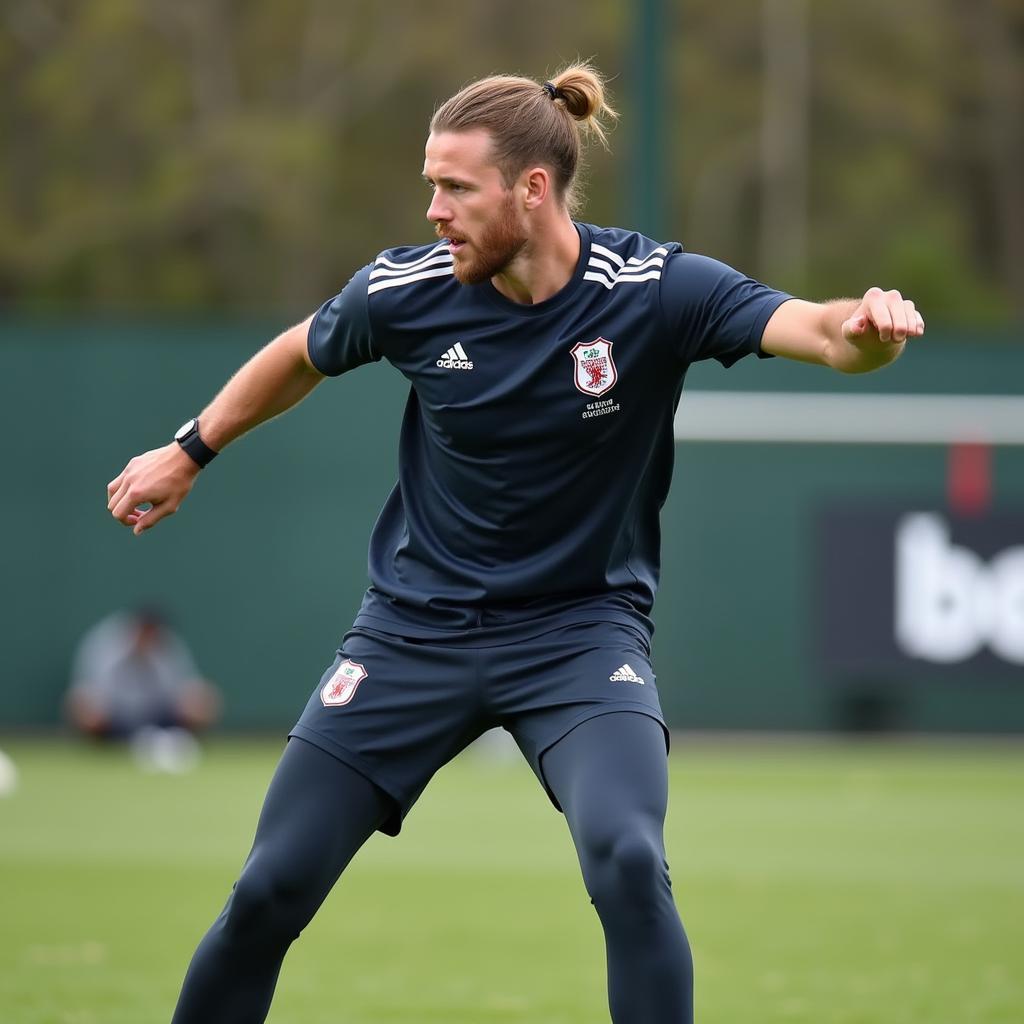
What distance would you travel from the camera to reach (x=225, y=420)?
5.09 m

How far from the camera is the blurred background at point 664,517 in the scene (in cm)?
821

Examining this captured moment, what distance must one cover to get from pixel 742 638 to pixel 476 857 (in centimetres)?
733

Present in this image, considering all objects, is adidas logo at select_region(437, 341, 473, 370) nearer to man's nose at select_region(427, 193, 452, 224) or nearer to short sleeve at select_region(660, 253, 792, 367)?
man's nose at select_region(427, 193, 452, 224)

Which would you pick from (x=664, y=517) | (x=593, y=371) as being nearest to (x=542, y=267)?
(x=593, y=371)

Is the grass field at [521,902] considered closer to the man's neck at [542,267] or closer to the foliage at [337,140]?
the man's neck at [542,267]

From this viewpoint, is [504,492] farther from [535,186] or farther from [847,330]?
[847,330]

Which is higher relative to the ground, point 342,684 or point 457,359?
point 457,359

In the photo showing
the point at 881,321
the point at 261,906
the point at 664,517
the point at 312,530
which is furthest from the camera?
the point at 312,530

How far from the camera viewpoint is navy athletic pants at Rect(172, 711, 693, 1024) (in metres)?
4.37

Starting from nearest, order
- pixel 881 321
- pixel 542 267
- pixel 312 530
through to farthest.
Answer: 1. pixel 881 321
2. pixel 542 267
3. pixel 312 530

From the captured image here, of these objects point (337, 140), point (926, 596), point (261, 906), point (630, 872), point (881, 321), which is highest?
point (337, 140)

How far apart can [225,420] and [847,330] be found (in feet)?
5.38

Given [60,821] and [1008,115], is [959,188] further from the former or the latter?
[60,821]

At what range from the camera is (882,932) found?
8.30m
